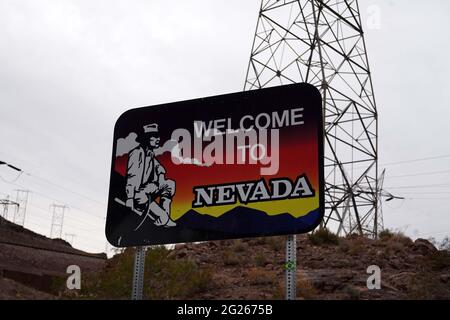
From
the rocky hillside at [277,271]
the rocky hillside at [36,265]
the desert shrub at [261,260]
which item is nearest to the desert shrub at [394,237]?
the rocky hillside at [277,271]

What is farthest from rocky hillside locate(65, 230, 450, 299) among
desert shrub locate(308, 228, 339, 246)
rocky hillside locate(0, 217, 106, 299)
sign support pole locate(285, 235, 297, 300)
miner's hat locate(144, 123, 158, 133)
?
sign support pole locate(285, 235, 297, 300)

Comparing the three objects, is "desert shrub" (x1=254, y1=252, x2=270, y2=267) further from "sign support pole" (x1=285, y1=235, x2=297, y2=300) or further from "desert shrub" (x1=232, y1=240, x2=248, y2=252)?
"sign support pole" (x1=285, y1=235, x2=297, y2=300)

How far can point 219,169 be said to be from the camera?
34.2 ft

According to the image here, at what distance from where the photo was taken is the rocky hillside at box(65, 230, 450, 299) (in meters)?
14.3

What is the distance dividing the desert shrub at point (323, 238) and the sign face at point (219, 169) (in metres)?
10.1

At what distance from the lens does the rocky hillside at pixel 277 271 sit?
14.3 meters

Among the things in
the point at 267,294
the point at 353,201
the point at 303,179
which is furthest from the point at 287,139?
the point at 353,201

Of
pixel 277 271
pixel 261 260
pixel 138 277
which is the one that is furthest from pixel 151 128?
pixel 261 260

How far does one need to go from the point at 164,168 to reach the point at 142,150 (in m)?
→ 0.56

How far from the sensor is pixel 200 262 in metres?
18.0

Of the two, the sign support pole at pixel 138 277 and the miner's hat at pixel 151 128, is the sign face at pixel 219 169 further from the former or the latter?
the sign support pole at pixel 138 277

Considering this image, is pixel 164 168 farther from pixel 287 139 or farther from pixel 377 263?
pixel 377 263

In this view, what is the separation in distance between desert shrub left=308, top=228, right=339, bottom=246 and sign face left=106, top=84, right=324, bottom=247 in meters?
10.1
